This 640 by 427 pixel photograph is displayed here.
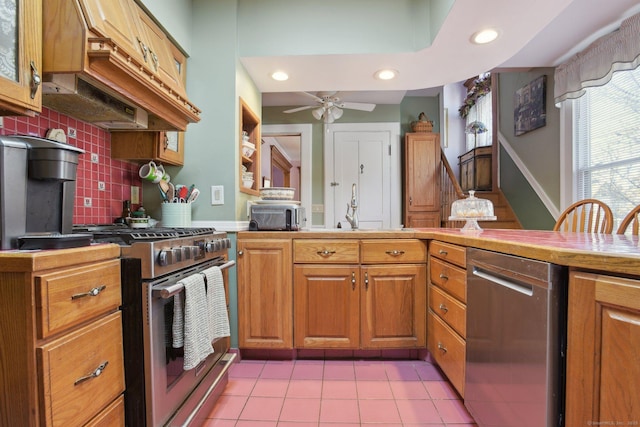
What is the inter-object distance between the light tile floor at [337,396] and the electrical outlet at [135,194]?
130 centimetres

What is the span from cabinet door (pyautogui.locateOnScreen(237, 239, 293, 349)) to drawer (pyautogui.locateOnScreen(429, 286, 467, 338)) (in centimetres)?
94

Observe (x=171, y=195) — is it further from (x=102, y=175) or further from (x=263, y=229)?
(x=263, y=229)

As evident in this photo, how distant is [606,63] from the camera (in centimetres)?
238

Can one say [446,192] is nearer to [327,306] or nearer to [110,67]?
[327,306]

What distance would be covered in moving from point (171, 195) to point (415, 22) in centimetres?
206

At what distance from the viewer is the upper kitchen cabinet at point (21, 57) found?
2.97 ft

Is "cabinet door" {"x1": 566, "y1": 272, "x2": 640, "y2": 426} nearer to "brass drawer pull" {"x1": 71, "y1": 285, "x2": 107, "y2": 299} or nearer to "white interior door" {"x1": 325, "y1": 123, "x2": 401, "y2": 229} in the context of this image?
"brass drawer pull" {"x1": 71, "y1": 285, "x2": 107, "y2": 299}

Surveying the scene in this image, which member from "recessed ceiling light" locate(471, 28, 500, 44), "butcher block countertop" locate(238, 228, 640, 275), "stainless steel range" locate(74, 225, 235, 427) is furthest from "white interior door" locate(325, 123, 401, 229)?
"stainless steel range" locate(74, 225, 235, 427)

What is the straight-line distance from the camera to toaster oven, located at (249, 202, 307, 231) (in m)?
2.16

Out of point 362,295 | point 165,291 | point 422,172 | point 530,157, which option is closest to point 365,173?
point 422,172

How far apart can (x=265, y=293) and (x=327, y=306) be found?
433mm

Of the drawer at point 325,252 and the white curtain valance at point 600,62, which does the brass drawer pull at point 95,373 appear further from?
the white curtain valance at point 600,62

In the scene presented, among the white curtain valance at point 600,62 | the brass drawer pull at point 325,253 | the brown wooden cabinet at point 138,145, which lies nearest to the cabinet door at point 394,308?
the brass drawer pull at point 325,253

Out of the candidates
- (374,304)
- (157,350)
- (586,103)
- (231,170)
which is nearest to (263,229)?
(231,170)
